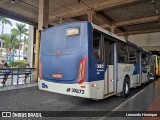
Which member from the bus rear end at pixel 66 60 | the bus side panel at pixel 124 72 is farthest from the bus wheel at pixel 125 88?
the bus rear end at pixel 66 60

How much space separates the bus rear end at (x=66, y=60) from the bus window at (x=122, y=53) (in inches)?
100.0

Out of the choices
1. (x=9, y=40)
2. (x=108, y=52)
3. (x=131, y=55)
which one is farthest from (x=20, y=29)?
(x=108, y=52)

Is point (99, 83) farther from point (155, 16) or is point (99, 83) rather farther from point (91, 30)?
point (155, 16)

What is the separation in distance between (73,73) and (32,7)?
48.2ft

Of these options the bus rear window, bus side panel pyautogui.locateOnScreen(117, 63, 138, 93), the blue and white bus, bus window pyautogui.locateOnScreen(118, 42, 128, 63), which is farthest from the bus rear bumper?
bus window pyautogui.locateOnScreen(118, 42, 128, 63)

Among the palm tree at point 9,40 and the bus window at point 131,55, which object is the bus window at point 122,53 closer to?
the bus window at point 131,55

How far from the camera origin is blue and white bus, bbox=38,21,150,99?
18.4 feet

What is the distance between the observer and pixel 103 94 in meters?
6.27

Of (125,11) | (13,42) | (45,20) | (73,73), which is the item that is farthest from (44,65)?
(13,42)

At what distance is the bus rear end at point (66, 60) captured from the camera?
221 inches

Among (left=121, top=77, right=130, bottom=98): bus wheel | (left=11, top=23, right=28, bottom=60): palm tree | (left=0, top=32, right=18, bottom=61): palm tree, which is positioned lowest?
(left=121, top=77, right=130, bottom=98): bus wheel

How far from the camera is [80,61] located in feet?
18.6

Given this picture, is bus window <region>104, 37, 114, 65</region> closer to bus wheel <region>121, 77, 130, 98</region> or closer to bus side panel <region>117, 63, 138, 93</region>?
bus side panel <region>117, 63, 138, 93</region>

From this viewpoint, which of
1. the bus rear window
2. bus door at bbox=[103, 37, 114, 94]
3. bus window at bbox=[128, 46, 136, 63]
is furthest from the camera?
bus window at bbox=[128, 46, 136, 63]
